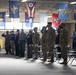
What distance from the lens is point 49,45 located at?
51.3 ft

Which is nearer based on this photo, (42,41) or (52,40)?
(52,40)

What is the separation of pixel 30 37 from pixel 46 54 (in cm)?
277

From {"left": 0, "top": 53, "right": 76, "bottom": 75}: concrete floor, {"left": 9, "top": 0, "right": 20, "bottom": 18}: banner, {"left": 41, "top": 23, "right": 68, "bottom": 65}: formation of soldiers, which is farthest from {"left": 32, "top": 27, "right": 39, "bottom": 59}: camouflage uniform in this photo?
{"left": 9, "top": 0, "right": 20, "bottom": 18}: banner

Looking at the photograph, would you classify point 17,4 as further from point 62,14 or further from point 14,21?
point 14,21

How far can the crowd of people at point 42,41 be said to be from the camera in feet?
48.5

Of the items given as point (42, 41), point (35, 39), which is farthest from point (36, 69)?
point (35, 39)

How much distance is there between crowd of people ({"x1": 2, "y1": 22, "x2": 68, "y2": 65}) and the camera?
1479 centimetres

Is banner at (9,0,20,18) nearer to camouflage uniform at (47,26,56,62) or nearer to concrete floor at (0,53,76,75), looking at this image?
camouflage uniform at (47,26,56,62)

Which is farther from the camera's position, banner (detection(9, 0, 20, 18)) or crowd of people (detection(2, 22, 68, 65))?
banner (detection(9, 0, 20, 18))

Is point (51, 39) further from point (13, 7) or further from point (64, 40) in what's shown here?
point (13, 7)

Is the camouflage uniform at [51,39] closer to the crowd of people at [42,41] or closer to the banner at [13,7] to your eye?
the crowd of people at [42,41]

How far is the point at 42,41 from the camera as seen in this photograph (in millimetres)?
16734

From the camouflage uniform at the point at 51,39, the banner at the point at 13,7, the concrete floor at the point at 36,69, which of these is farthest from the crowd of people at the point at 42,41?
the banner at the point at 13,7

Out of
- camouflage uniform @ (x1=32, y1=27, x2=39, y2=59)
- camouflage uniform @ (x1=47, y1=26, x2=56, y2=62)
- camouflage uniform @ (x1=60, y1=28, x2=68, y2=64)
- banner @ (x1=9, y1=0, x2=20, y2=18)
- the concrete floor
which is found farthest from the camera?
banner @ (x1=9, y1=0, x2=20, y2=18)
